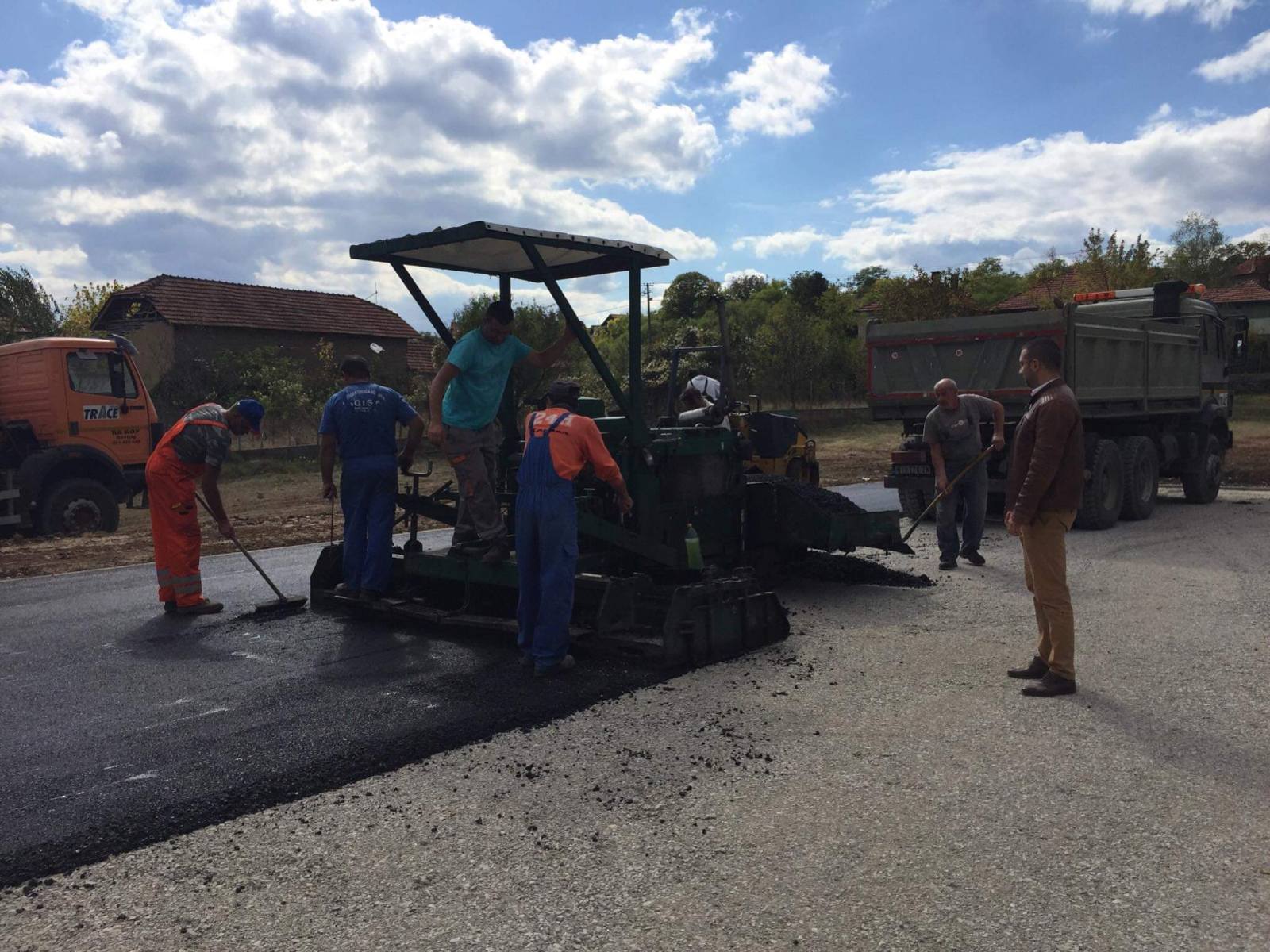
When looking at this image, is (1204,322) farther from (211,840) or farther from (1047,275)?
(1047,275)

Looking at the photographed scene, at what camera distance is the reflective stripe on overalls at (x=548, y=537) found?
5480mm

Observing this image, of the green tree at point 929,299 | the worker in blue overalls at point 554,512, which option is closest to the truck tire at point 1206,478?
the worker in blue overalls at point 554,512

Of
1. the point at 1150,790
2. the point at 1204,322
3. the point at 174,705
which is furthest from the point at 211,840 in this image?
the point at 1204,322

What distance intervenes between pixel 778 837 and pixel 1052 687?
2.24m

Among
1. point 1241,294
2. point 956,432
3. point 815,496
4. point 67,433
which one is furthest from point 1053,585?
point 1241,294

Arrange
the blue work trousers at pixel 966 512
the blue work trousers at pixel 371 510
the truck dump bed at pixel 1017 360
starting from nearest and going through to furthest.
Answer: the blue work trousers at pixel 371 510 < the blue work trousers at pixel 966 512 < the truck dump bed at pixel 1017 360

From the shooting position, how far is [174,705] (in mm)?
5129

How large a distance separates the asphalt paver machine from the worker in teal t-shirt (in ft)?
0.82

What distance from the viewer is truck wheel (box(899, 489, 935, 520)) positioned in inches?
456

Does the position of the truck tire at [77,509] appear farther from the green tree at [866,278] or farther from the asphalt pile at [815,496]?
the green tree at [866,278]

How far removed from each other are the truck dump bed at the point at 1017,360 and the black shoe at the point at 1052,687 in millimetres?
6438

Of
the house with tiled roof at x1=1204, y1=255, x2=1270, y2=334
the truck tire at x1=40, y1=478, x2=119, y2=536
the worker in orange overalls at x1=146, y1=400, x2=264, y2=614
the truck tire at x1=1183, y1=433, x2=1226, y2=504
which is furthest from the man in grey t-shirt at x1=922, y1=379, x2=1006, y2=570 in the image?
the house with tiled roof at x1=1204, y1=255, x2=1270, y2=334

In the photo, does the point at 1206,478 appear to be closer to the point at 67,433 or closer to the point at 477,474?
the point at 477,474

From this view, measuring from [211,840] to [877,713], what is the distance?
9.38ft
